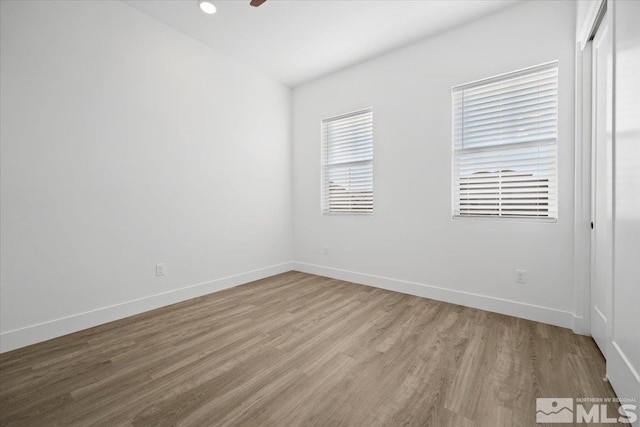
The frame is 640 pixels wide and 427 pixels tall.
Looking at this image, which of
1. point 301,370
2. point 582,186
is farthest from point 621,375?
point 301,370

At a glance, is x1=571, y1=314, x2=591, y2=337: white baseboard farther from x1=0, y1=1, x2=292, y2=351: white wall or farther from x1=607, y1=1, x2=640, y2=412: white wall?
x1=0, y1=1, x2=292, y2=351: white wall

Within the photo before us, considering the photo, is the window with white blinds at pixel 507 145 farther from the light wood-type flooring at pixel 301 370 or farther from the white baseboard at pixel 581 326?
the light wood-type flooring at pixel 301 370

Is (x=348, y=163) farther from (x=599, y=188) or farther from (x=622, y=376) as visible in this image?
(x=622, y=376)

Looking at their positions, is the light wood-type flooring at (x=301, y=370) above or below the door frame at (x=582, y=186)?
below

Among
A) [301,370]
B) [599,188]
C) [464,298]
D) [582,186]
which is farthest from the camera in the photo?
[464,298]

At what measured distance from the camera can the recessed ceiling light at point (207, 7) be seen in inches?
102

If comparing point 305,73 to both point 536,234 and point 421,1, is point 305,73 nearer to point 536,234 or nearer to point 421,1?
point 421,1

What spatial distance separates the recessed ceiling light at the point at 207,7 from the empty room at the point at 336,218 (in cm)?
4

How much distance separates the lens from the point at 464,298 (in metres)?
2.88

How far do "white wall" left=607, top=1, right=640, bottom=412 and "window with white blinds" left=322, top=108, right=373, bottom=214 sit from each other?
2.41 meters

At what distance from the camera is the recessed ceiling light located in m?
2.58

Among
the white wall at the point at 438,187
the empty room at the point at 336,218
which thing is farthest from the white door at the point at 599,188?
the white wall at the point at 438,187

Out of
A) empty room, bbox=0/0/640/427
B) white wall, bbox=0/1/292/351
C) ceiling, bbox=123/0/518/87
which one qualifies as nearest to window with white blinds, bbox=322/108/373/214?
empty room, bbox=0/0/640/427

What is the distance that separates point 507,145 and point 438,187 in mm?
730
